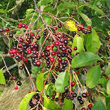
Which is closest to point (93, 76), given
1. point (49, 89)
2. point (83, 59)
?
point (83, 59)

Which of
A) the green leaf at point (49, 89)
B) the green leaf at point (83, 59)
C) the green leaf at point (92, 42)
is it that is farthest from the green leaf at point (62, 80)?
the green leaf at point (49, 89)

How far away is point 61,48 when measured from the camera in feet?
2.62

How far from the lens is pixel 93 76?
86 cm

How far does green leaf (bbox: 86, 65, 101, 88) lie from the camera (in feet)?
2.78

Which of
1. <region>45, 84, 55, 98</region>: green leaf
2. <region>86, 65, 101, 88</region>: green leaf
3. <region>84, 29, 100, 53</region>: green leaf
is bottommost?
<region>45, 84, 55, 98</region>: green leaf

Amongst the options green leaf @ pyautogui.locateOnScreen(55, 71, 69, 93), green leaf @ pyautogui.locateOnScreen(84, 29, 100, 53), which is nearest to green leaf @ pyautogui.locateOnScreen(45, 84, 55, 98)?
green leaf @ pyautogui.locateOnScreen(55, 71, 69, 93)

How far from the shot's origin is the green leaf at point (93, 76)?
85cm

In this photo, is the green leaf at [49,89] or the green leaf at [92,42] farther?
the green leaf at [49,89]

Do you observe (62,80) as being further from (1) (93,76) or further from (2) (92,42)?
(2) (92,42)

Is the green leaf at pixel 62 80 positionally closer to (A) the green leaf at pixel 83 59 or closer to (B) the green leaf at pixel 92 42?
(A) the green leaf at pixel 83 59

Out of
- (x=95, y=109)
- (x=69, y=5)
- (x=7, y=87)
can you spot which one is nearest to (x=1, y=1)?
(x=7, y=87)

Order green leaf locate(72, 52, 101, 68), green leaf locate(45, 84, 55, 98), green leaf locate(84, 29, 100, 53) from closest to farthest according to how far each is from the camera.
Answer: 1. green leaf locate(72, 52, 101, 68)
2. green leaf locate(84, 29, 100, 53)
3. green leaf locate(45, 84, 55, 98)

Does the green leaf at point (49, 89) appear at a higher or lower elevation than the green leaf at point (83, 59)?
lower

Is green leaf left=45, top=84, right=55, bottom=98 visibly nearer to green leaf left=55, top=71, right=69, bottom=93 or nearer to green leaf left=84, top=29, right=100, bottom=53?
green leaf left=55, top=71, right=69, bottom=93
